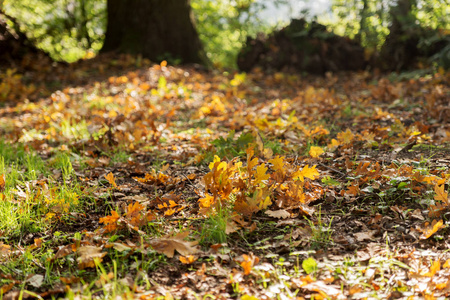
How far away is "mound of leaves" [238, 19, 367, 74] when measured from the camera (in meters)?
8.84

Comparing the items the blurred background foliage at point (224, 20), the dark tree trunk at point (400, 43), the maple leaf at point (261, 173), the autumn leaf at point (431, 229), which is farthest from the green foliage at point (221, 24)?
the autumn leaf at point (431, 229)

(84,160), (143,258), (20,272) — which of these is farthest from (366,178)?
(84,160)

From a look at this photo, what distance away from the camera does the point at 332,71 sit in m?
8.85

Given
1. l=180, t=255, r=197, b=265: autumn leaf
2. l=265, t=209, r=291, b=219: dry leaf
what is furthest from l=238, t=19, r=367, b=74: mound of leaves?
l=180, t=255, r=197, b=265: autumn leaf

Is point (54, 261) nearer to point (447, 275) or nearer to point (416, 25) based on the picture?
point (447, 275)

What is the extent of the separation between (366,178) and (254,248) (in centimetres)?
100

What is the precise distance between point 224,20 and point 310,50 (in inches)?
215

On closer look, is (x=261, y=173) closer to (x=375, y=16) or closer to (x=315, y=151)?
(x=315, y=151)

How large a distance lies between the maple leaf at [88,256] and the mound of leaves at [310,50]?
7757 mm

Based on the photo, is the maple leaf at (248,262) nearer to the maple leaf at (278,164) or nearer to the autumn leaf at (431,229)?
the maple leaf at (278,164)

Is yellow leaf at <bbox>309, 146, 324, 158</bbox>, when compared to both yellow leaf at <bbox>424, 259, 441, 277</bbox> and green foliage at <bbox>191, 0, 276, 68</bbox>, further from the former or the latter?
green foliage at <bbox>191, 0, 276, 68</bbox>

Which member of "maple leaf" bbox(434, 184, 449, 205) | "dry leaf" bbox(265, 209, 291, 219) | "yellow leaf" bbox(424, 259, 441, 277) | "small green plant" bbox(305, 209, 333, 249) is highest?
"maple leaf" bbox(434, 184, 449, 205)

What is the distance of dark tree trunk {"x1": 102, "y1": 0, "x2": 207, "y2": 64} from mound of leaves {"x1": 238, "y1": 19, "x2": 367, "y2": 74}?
6.32 ft

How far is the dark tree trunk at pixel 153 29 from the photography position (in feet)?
29.3
